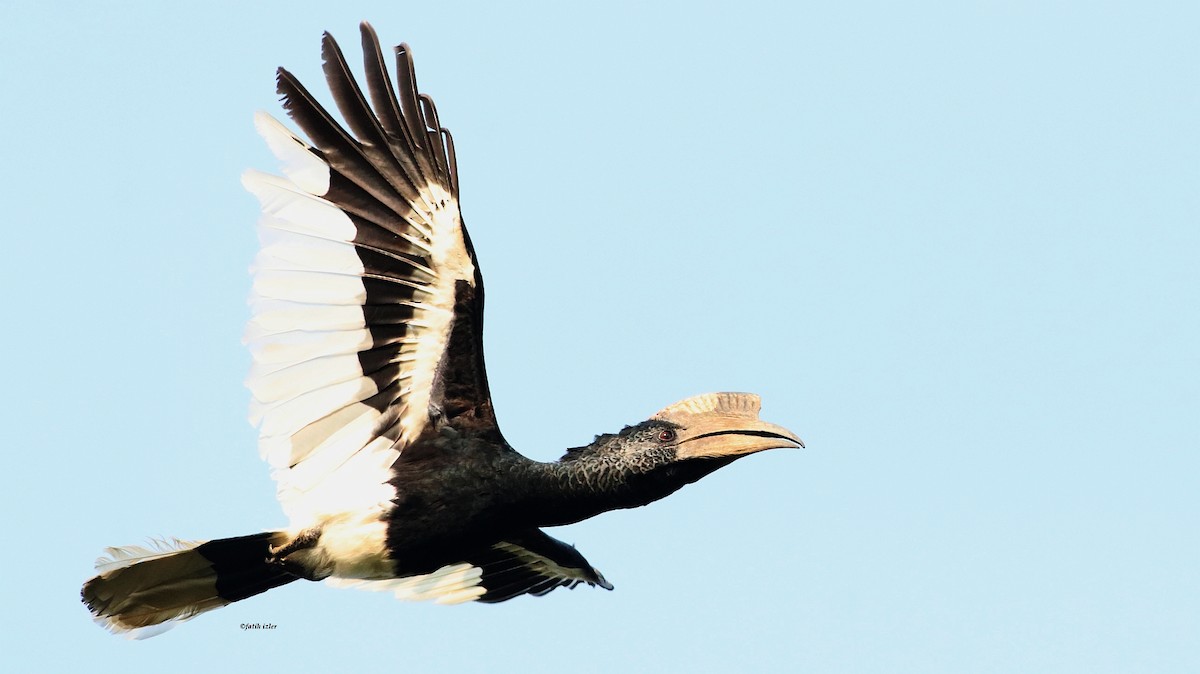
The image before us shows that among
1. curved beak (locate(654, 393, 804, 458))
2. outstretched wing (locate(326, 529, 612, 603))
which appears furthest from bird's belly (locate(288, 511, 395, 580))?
curved beak (locate(654, 393, 804, 458))

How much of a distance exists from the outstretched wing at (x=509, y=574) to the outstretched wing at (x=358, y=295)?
1.08 m

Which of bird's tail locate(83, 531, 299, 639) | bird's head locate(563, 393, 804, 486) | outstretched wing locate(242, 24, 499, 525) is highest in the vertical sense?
outstretched wing locate(242, 24, 499, 525)

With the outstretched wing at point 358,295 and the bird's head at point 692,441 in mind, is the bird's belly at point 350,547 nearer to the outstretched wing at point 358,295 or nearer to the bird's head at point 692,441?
the outstretched wing at point 358,295

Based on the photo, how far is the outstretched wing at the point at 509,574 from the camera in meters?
9.11

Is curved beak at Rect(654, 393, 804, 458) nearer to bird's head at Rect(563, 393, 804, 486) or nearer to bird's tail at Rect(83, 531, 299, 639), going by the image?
bird's head at Rect(563, 393, 804, 486)

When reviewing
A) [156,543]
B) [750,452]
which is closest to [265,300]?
[156,543]

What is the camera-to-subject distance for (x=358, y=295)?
8.09m

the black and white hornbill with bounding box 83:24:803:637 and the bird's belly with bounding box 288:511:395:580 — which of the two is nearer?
the black and white hornbill with bounding box 83:24:803:637

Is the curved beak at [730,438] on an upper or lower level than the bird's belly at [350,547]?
upper

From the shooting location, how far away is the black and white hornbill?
26.3 feet

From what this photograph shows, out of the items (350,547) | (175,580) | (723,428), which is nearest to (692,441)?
(723,428)

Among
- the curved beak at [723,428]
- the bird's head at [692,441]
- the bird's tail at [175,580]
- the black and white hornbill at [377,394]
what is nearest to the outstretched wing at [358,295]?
the black and white hornbill at [377,394]

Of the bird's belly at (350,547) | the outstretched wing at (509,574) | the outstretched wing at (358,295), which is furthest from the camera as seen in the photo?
the outstretched wing at (509,574)

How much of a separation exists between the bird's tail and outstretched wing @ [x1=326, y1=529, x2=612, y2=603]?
93 centimetres
